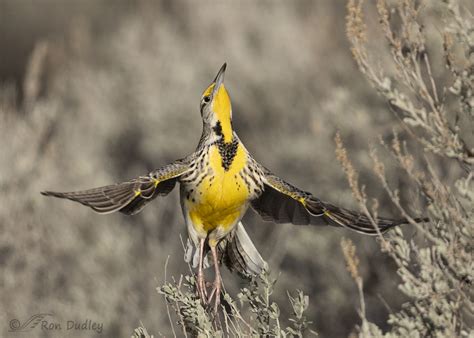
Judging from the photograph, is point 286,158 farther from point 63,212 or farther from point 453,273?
point 453,273

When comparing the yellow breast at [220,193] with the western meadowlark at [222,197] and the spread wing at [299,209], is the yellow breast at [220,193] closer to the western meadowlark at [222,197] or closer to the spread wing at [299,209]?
the western meadowlark at [222,197]

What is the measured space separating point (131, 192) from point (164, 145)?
6834 mm

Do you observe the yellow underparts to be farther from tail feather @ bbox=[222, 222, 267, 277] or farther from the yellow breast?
tail feather @ bbox=[222, 222, 267, 277]

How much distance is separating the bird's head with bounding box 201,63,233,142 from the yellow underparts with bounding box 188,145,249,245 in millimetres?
147

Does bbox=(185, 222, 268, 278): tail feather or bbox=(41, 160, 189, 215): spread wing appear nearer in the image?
bbox=(41, 160, 189, 215): spread wing

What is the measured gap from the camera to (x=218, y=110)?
211 inches

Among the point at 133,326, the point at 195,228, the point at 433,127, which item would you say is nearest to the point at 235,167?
the point at 195,228

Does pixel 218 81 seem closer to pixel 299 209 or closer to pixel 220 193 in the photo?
pixel 220 193

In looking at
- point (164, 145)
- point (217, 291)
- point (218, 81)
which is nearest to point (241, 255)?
point (217, 291)

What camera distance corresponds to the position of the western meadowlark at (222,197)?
4.92 meters

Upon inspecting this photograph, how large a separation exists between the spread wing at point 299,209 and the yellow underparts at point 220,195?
7.1 inches
